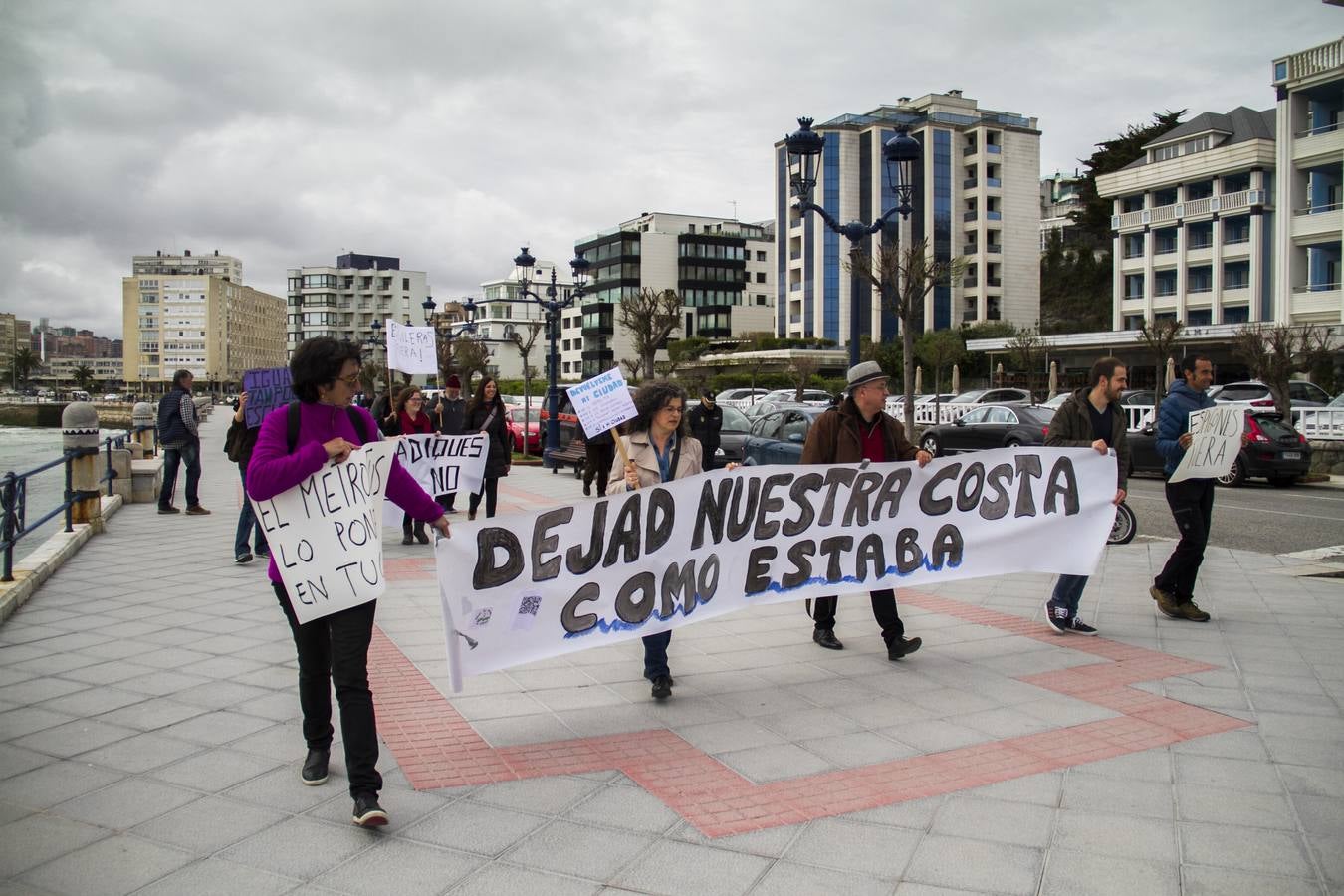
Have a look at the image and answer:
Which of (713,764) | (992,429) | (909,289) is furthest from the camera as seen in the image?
(992,429)

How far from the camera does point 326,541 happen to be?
163 inches

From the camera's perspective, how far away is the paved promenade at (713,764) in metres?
3.54

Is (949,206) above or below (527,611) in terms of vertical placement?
above

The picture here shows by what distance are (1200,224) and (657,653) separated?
6137 centimetres

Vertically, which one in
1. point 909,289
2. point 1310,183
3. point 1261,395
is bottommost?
point 1261,395

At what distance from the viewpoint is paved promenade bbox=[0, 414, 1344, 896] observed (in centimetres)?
354

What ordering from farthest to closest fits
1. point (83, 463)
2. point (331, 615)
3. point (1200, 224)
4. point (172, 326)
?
point (172, 326) < point (1200, 224) < point (83, 463) < point (331, 615)

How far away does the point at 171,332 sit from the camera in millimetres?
167000

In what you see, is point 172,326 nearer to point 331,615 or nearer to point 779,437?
point 779,437

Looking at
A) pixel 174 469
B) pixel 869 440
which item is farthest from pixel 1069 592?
pixel 174 469

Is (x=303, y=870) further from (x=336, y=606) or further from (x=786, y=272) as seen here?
(x=786, y=272)

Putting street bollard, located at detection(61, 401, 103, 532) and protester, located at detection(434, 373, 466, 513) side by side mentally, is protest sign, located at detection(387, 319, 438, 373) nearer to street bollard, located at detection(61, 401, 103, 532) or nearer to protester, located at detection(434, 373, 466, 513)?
protester, located at detection(434, 373, 466, 513)

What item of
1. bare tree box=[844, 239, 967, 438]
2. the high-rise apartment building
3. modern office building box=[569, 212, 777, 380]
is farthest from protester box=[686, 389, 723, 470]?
the high-rise apartment building

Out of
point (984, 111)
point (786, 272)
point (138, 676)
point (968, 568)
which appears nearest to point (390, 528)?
point (138, 676)
